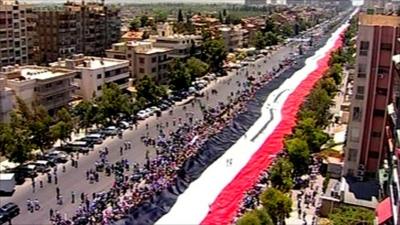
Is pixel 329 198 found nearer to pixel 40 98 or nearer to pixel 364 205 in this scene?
pixel 364 205

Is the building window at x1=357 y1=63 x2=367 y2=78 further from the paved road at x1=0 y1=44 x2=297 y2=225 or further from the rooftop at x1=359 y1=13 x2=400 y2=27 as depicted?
the paved road at x1=0 y1=44 x2=297 y2=225

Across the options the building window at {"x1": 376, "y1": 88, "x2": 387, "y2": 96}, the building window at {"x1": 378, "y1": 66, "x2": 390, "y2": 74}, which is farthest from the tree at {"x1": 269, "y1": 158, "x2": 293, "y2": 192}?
the building window at {"x1": 378, "y1": 66, "x2": 390, "y2": 74}

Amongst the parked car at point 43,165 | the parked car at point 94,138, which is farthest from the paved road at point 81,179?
the parked car at point 43,165

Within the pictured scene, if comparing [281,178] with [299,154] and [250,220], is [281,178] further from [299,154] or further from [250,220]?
[250,220]

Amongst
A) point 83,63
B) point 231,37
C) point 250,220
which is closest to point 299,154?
point 250,220

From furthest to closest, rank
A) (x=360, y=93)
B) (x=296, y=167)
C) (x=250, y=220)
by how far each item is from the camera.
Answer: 1. (x=296, y=167)
2. (x=360, y=93)
3. (x=250, y=220)

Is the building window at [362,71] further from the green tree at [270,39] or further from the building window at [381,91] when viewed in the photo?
the green tree at [270,39]

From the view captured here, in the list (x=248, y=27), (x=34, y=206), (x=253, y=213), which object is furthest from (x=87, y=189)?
(x=248, y=27)
